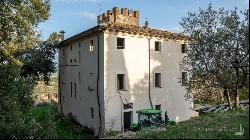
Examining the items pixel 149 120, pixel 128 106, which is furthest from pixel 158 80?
pixel 149 120

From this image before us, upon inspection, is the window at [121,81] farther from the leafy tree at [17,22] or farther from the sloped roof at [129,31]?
the leafy tree at [17,22]

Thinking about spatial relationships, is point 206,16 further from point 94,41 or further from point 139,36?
point 94,41

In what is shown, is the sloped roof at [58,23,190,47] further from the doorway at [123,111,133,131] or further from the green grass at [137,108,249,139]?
the green grass at [137,108,249,139]

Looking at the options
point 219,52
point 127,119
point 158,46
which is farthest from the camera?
point 158,46

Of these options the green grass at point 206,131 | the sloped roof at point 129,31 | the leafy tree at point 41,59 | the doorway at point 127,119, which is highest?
the sloped roof at point 129,31

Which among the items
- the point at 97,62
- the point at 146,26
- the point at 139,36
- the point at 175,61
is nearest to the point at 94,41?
the point at 97,62

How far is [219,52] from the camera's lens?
21.9 m

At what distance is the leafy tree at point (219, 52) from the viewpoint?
21219 mm

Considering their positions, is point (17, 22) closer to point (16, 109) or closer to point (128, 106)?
point (16, 109)

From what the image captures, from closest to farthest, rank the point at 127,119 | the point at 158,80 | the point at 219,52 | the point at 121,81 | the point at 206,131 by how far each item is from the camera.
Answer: the point at 206,131 < the point at 219,52 < the point at 121,81 < the point at 127,119 < the point at 158,80

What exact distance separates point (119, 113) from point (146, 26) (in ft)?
31.9

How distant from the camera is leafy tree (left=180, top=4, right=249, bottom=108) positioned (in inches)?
835

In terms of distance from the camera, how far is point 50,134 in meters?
17.2

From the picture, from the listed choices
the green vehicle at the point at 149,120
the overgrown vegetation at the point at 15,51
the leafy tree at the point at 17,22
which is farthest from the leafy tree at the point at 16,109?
the green vehicle at the point at 149,120
